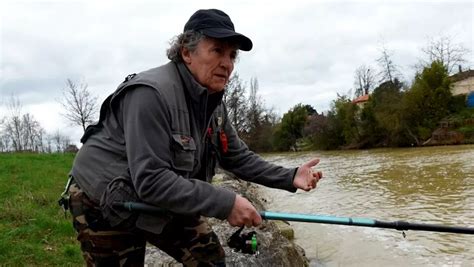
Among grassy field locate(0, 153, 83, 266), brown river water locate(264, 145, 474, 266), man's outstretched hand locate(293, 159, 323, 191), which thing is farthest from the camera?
brown river water locate(264, 145, 474, 266)

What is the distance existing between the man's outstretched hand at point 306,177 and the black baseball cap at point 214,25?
0.88 metres

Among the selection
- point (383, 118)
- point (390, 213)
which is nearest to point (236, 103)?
point (383, 118)

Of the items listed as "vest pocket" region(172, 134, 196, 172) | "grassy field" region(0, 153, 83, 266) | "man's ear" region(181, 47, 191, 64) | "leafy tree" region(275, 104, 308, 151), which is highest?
"leafy tree" region(275, 104, 308, 151)

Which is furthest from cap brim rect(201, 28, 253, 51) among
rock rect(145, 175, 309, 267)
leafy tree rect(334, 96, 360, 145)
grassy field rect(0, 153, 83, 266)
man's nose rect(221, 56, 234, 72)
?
leafy tree rect(334, 96, 360, 145)

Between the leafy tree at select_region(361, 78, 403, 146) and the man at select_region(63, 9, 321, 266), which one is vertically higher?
the leafy tree at select_region(361, 78, 403, 146)

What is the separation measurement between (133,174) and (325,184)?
15.9 m

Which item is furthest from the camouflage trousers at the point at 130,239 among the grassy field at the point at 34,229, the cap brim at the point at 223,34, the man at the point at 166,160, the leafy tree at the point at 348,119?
the leafy tree at the point at 348,119

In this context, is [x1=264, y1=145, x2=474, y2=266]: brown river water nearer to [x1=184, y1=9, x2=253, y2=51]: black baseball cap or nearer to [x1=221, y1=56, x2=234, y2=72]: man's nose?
[x1=221, y1=56, x2=234, y2=72]: man's nose

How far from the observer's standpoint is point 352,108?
177ft

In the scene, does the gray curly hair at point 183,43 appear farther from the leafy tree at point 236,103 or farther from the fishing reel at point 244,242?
the leafy tree at point 236,103

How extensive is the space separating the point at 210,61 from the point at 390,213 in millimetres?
8891

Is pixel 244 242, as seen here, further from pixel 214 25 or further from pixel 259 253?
Result: pixel 259 253

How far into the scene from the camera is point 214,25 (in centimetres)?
229

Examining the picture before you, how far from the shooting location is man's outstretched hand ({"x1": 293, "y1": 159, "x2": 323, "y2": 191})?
2752mm
